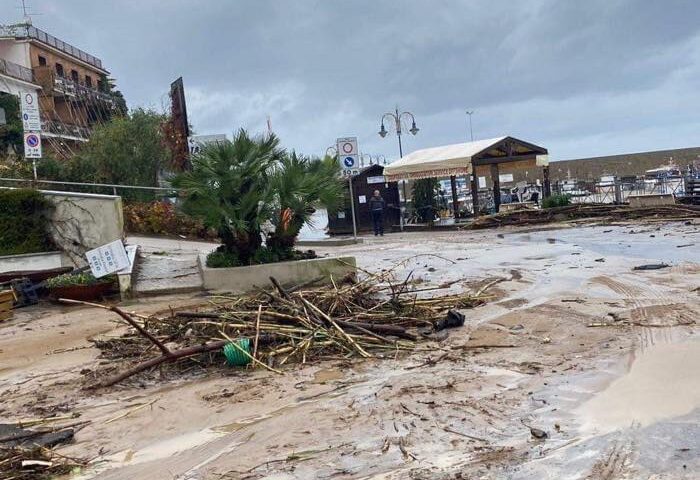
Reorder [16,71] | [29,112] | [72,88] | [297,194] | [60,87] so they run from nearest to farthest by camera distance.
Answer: [297,194] < [29,112] < [16,71] < [60,87] < [72,88]

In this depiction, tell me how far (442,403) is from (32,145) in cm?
1579

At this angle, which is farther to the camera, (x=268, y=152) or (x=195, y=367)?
(x=268, y=152)

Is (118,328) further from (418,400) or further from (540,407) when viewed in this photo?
(540,407)

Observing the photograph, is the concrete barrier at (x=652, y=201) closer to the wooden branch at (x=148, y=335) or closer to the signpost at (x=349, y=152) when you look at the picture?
the signpost at (x=349, y=152)

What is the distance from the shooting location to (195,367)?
6.54 m

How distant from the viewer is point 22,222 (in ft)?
42.9

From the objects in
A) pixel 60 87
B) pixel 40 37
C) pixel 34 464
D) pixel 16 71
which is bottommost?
pixel 34 464

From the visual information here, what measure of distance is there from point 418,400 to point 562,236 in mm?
14193

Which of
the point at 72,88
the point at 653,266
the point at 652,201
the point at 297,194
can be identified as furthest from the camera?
the point at 72,88


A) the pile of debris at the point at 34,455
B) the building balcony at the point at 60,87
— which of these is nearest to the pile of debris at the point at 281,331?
the pile of debris at the point at 34,455

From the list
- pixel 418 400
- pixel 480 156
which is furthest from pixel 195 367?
pixel 480 156

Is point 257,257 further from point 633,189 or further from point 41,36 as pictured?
point 41,36

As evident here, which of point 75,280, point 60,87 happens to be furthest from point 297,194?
point 60,87

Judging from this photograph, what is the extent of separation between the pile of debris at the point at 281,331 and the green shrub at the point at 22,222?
20.3 feet
